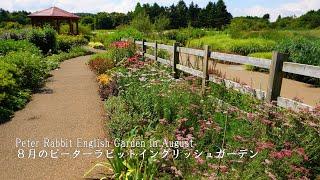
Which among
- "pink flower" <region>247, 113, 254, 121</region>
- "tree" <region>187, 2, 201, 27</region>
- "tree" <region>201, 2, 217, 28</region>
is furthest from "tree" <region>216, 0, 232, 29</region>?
"pink flower" <region>247, 113, 254, 121</region>

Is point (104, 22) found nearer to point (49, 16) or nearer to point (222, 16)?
point (222, 16)

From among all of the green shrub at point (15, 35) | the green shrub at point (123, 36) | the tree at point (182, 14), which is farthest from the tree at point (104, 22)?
the green shrub at point (15, 35)

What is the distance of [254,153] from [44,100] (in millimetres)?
7011

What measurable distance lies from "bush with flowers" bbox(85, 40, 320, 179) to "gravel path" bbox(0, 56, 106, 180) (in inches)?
28.1

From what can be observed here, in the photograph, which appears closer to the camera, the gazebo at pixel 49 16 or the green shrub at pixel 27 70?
the green shrub at pixel 27 70

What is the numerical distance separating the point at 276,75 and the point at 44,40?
20.4m

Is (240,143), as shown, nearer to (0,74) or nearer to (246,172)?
(246,172)

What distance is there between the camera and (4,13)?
72.8 meters

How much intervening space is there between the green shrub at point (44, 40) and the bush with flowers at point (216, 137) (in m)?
17.6

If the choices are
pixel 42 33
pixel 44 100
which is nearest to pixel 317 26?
pixel 42 33

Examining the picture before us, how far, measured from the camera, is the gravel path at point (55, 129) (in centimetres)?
503

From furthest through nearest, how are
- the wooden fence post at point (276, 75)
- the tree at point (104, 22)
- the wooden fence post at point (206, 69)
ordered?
1. the tree at point (104, 22)
2. the wooden fence post at point (206, 69)
3. the wooden fence post at point (276, 75)

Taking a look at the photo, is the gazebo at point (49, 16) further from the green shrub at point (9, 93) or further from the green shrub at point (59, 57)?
the green shrub at point (9, 93)

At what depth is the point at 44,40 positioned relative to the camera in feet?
74.7
